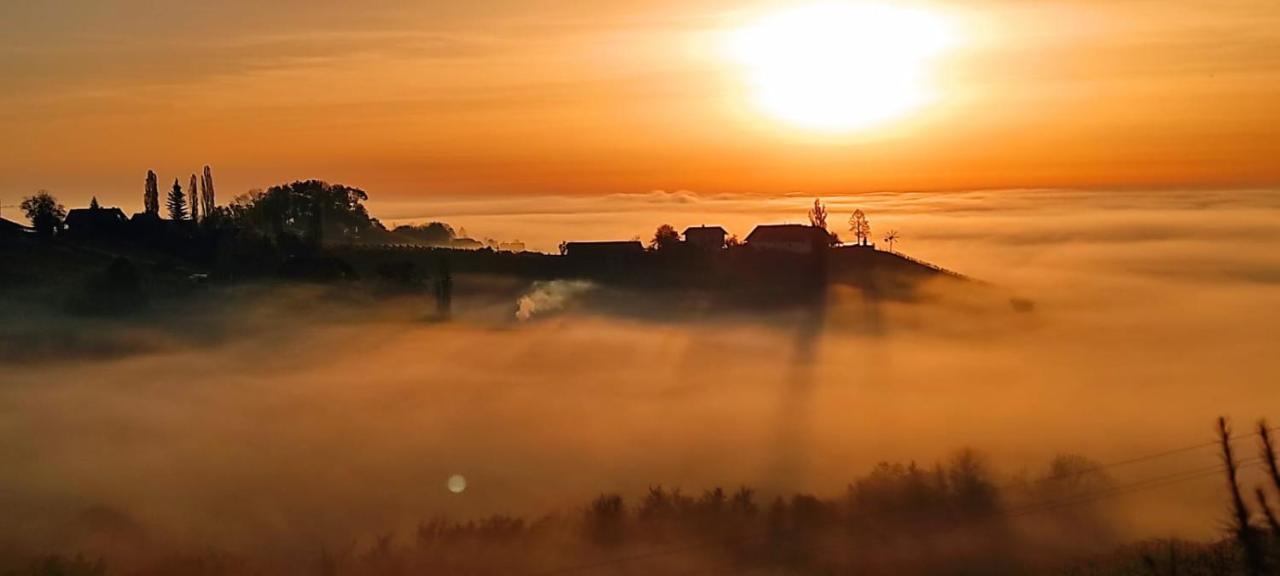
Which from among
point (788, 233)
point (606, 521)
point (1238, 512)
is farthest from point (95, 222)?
point (1238, 512)

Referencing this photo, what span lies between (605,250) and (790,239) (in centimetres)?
2093

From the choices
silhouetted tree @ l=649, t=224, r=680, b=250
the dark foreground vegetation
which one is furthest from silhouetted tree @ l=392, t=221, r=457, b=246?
the dark foreground vegetation

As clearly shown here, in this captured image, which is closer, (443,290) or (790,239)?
(443,290)

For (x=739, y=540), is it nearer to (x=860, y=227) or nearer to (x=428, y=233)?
(x=860, y=227)

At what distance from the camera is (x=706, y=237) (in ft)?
439

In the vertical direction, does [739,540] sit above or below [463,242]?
below

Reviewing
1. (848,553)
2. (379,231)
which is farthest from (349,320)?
(848,553)

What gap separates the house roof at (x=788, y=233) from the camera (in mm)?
129875

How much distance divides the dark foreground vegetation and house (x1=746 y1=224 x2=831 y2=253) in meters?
36.3

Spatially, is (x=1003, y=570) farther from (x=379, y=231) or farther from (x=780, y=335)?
(x=379, y=231)

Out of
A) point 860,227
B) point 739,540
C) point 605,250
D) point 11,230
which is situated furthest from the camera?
point 860,227

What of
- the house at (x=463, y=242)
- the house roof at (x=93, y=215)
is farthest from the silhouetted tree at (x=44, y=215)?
the house at (x=463, y=242)

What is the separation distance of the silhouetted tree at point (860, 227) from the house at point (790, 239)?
12.5 metres

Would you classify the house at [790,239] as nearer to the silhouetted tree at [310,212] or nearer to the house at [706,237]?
the house at [706,237]
